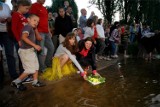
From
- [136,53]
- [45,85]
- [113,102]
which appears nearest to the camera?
[113,102]

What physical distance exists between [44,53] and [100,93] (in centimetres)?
213

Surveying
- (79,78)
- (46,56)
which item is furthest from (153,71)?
(46,56)

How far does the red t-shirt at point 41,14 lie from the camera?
7.03m

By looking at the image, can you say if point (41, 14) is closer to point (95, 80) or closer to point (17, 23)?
point (17, 23)

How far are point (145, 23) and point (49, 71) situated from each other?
1636 cm

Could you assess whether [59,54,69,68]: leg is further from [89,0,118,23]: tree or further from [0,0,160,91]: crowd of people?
[89,0,118,23]: tree

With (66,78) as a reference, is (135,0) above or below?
above

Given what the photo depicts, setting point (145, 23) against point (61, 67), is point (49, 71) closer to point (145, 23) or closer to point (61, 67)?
point (61, 67)

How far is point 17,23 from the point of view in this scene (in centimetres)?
610

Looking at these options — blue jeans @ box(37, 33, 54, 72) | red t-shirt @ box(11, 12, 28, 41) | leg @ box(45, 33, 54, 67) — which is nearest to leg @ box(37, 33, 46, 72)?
blue jeans @ box(37, 33, 54, 72)

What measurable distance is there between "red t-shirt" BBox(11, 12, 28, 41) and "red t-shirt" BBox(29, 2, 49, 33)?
90 cm

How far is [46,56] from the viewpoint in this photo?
770cm

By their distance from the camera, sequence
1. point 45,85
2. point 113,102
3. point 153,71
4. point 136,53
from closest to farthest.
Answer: point 113,102
point 45,85
point 153,71
point 136,53

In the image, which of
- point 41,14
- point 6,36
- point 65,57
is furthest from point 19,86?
point 41,14
